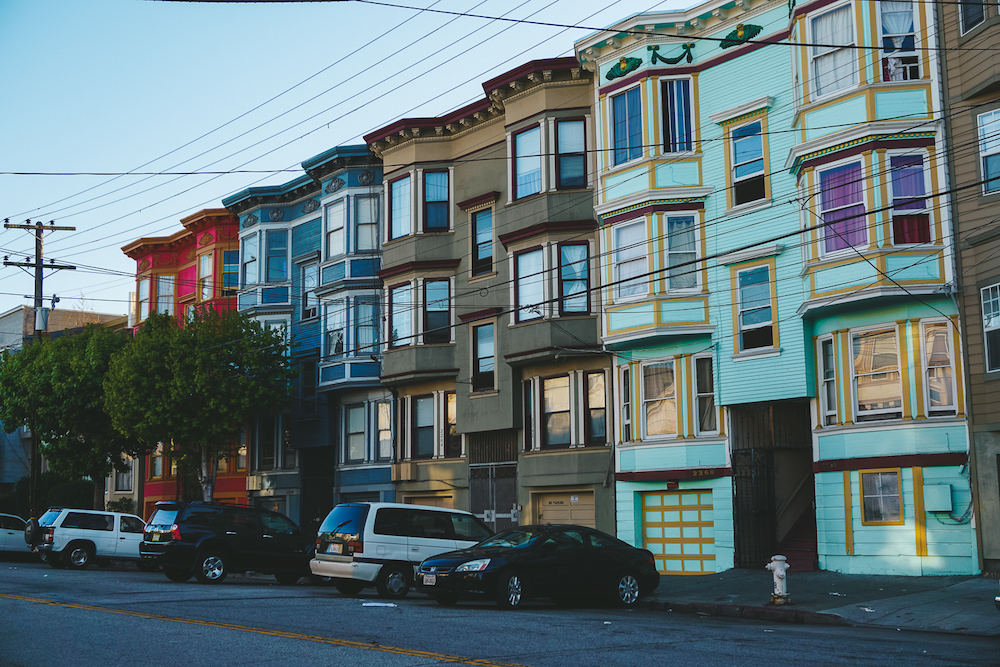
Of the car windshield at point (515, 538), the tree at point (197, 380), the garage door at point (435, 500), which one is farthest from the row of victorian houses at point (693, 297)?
the car windshield at point (515, 538)

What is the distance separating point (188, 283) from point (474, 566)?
99.8ft

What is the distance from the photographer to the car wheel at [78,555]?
2808 cm

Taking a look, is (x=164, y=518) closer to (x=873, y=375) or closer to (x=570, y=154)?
(x=570, y=154)

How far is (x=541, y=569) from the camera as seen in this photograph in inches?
675

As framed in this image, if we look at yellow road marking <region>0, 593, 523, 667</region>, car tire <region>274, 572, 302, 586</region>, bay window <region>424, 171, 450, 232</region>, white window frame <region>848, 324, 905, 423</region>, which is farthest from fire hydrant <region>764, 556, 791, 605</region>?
bay window <region>424, 171, 450, 232</region>

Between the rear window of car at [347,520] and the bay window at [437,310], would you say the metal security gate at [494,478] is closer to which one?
Answer: the bay window at [437,310]

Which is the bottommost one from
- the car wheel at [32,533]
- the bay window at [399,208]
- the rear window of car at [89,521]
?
the car wheel at [32,533]

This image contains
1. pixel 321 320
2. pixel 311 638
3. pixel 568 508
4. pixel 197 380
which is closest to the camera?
pixel 311 638

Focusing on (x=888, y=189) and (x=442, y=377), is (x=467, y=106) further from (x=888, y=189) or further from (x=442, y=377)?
(x=888, y=189)

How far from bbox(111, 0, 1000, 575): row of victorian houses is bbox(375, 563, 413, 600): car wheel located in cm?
810

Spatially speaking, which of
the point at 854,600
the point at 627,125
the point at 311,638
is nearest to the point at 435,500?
the point at 627,125

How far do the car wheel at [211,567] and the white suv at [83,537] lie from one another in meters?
7.01

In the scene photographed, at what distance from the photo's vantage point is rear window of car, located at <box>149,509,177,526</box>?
886 inches

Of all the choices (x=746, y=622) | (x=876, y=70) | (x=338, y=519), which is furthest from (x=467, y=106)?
(x=746, y=622)
